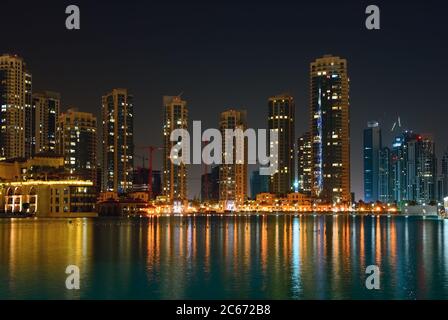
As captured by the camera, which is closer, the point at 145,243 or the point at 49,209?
the point at 145,243

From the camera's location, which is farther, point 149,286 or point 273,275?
point 273,275

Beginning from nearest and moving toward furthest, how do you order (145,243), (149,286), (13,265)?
(149,286), (13,265), (145,243)

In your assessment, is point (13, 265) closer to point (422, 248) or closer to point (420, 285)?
point (420, 285)

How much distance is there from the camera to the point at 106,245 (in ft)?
237

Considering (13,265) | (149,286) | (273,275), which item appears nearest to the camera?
(149,286)
